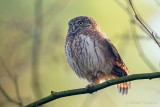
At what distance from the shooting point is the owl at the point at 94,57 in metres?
5.63

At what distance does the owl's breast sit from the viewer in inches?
221

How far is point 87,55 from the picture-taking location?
5602 mm

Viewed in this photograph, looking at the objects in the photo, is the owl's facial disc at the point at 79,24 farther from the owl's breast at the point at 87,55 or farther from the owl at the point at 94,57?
the owl's breast at the point at 87,55

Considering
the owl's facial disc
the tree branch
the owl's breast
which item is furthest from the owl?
the tree branch

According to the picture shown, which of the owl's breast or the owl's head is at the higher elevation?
the owl's head

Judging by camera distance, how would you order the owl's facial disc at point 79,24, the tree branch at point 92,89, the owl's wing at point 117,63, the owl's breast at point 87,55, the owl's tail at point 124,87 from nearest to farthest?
the tree branch at point 92,89 → the owl's breast at point 87,55 → the owl's wing at point 117,63 → the owl's tail at point 124,87 → the owl's facial disc at point 79,24

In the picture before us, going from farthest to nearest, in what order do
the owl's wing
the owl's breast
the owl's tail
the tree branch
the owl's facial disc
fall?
1. the owl's facial disc
2. the owl's tail
3. the owl's wing
4. the owl's breast
5. the tree branch

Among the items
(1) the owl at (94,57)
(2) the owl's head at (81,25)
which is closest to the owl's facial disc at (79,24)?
(2) the owl's head at (81,25)

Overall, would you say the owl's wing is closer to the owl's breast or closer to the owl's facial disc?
the owl's breast

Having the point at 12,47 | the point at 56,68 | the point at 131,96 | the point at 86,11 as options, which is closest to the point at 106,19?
the point at 86,11

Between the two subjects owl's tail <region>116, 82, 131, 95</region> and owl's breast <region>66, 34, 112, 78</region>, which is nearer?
owl's breast <region>66, 34, 112, 78</region>

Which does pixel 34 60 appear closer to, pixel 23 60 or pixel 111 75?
pixel 111 75

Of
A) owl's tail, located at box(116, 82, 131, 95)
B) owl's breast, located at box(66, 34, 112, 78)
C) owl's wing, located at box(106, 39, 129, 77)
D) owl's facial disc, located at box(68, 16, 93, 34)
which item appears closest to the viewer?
owl's breast, located at box(66, 34, 112, 78)

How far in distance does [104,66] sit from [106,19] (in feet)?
13.1
